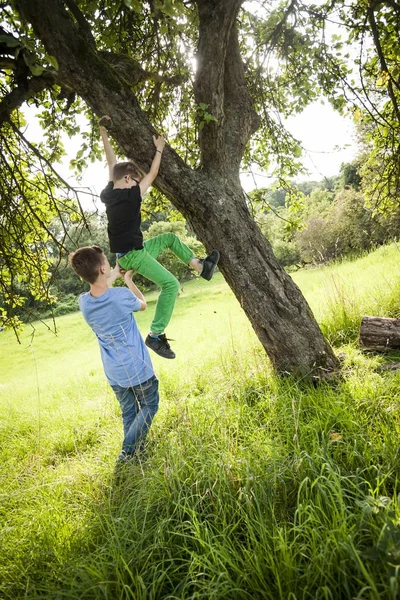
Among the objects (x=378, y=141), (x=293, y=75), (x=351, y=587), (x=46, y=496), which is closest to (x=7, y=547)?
(x=46, y=496)

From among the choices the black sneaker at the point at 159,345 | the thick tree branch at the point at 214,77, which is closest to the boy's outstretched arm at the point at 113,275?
the black sneaker at the point at 159,345

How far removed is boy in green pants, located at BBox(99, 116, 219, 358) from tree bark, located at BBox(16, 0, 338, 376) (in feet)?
0.49

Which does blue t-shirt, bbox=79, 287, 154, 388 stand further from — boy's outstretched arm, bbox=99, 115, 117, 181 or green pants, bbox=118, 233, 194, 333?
boy's outstretched arm, bbox=99, 115, 117, 181

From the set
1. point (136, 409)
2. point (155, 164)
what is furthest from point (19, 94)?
point (136, 409)

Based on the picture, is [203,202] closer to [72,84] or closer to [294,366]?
[72,84]

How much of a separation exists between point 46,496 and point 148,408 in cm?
108

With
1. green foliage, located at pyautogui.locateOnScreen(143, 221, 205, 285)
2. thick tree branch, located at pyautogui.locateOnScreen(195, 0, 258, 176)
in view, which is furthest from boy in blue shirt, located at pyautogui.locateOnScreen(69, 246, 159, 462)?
green foliage, located at pyautogui.locateOnScreen(143, 221, 205, 285)

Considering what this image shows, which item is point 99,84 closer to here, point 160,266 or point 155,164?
point 155,164

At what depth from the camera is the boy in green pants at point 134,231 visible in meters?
3.36

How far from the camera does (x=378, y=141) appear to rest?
4.93 m

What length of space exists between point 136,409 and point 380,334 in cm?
322

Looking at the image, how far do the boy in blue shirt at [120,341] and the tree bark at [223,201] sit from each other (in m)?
1.13

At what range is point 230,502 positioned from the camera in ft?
6.91

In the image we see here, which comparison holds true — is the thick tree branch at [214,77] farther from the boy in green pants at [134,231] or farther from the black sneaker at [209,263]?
the black sneaker at [209,263]
